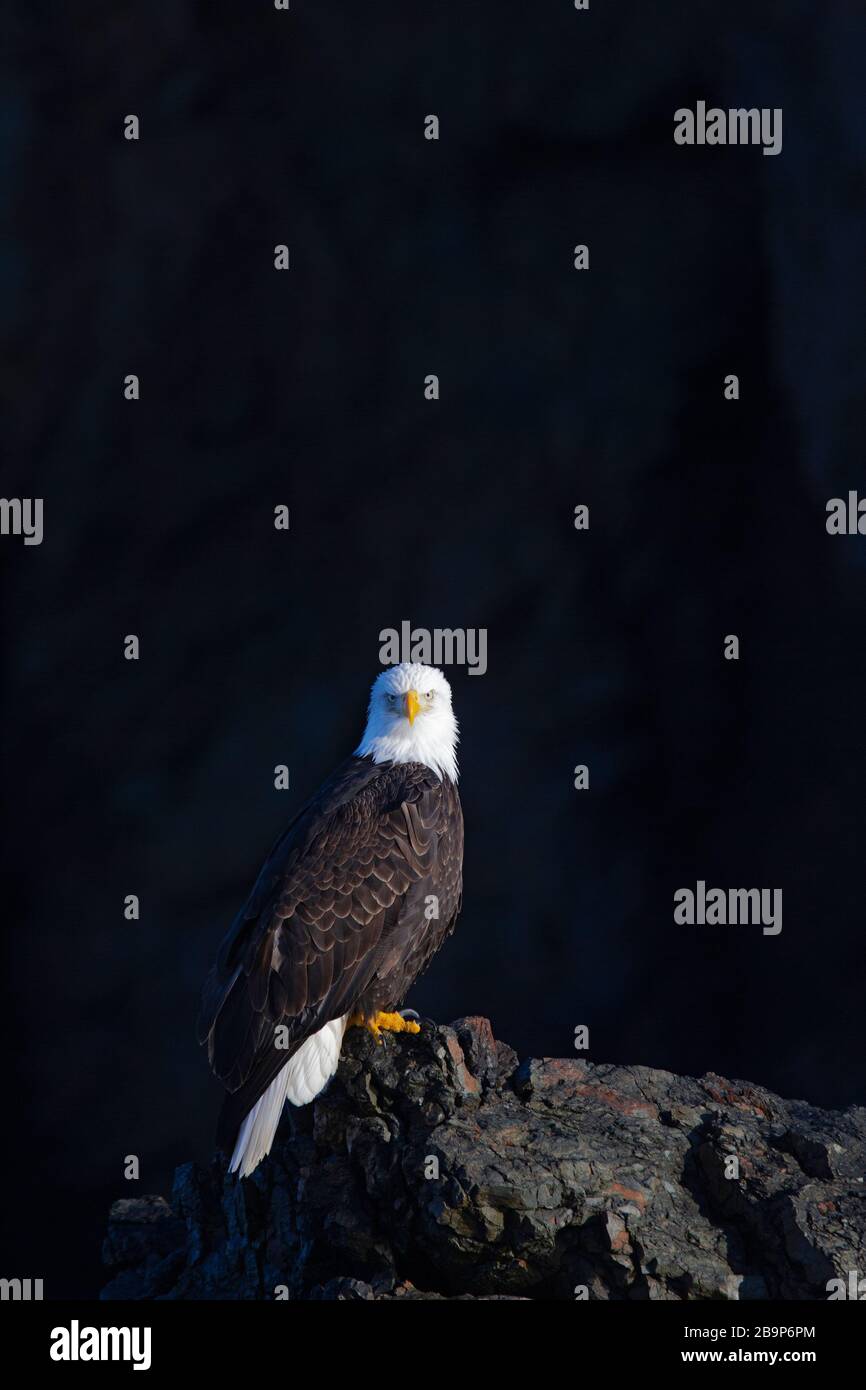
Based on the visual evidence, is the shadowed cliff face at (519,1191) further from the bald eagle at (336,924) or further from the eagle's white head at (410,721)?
the eagle's white head at (410,721)

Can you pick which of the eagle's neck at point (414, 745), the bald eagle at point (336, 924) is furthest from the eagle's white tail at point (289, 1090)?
the eagle's neck at point (414, 745)

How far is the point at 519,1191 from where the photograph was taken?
15.8ft

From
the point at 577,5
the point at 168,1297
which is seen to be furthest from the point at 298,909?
the point at 577,5

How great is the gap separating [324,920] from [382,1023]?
38 cm

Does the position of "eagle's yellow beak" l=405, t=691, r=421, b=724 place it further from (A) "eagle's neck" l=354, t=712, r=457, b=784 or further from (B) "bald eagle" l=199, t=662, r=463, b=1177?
(A) "eagle's neck" l=354, t=712, r=457, b=784

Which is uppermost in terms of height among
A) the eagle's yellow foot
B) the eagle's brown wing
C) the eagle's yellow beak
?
the eagle's yellow beak

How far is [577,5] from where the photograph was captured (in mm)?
8617

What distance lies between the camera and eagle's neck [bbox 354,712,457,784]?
20.4 feet

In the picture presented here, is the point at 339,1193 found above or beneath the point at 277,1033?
beneath

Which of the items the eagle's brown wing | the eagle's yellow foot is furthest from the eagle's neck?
the eagle's yellow foot

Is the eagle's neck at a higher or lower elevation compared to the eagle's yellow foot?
higher

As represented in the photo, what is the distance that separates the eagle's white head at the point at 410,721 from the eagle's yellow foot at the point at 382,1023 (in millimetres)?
915

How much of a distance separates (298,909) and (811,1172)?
1.78m

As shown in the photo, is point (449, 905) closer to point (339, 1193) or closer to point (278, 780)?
point (339, 1193)
